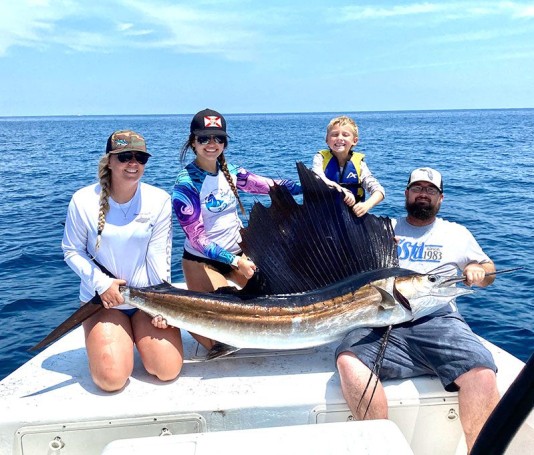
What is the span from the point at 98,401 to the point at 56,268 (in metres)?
4.23

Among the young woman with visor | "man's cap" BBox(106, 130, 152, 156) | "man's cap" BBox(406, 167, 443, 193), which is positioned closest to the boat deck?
the young woman with visor

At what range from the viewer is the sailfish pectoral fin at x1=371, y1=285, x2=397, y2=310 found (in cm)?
220

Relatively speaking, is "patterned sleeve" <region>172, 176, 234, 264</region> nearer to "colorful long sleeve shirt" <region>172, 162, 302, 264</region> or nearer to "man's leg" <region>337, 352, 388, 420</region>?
"colorful long sleeve shirt" <region>172, 162, 302, 264</region>

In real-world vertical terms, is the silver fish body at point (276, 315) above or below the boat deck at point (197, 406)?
above

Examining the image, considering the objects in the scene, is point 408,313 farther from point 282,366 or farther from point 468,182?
point 468,182

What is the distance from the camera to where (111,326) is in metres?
2.28

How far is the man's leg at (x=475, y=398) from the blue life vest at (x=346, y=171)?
162 centimetres

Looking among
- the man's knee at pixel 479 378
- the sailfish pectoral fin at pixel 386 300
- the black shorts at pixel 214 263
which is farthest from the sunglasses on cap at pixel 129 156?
the man's knee at pixel 479 378

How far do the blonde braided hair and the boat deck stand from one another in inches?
26.0

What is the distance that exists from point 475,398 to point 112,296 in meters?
1.56

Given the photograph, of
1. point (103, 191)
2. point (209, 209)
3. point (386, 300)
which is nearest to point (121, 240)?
point (103, 191)

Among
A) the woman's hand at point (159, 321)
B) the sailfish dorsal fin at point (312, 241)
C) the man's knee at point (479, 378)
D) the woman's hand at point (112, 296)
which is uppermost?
the sailfish dorsal fin at point (312, 241)

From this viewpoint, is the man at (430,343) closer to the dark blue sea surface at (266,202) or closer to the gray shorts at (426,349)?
the gray shorts at (426,349)

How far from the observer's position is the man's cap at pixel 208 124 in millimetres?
2573
